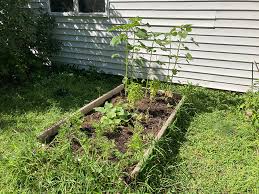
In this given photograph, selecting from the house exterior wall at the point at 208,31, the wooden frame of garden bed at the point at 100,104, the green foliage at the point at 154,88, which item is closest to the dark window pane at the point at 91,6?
the house exterior wall at the point at 208,31

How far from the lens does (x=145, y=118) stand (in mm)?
3891

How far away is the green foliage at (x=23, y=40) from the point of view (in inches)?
208

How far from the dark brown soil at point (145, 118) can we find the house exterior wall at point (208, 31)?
2.89 feet

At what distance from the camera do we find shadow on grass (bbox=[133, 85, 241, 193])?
2.90 meters

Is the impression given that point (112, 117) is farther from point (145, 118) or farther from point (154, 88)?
point (154, 88)

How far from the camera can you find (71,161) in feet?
9.46

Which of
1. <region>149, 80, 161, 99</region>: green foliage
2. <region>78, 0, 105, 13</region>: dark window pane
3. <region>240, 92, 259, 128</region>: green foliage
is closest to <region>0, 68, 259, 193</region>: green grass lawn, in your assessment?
<region>240, 92, 259, 128</region>: green foliage

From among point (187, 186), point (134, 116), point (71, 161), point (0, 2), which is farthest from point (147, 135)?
point (0, 2)

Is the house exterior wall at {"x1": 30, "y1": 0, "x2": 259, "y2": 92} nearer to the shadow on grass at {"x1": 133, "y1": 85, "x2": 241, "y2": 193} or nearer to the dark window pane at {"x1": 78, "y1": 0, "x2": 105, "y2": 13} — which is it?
the dark window pane at {"x1": 78, "y1": 0, "x2": 105, "y2": 13}

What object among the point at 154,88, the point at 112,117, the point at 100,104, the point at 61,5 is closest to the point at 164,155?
the point at 112,117

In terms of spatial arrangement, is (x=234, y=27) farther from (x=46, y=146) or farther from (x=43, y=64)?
(x=43, y=64)

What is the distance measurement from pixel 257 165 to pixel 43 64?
4.94 meters

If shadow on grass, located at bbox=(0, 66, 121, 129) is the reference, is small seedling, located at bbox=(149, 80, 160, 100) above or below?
above

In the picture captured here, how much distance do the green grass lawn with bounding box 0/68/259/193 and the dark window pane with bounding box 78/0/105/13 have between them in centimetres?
184
